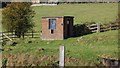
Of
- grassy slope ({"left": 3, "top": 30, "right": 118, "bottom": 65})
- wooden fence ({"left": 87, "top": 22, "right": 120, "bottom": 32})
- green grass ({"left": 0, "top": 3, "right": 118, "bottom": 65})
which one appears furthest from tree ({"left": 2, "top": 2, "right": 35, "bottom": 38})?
wooden fence ({"left": 87, "top": 22, "right": 120, "bottom": 32})

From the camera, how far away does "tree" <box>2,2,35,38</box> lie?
3844cm

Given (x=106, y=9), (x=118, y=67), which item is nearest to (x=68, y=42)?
(x=118, y=67)

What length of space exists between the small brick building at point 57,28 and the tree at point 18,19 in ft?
8.47

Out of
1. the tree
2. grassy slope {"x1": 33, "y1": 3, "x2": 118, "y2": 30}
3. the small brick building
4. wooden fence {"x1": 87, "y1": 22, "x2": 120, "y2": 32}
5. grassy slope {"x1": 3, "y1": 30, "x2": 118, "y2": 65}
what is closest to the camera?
grassy slope {"x1": 3, "y1": 30, "x2": 118, "y2": 65}

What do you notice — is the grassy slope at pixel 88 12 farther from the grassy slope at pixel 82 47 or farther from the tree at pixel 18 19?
the grassy slope at pixel 82 47

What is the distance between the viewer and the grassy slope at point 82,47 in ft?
77.6

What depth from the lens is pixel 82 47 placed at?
90.7 ft

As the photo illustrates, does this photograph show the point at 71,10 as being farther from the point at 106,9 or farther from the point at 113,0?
the point at 113,0

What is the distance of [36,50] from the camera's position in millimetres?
25734

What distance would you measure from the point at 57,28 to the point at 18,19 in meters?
4.44

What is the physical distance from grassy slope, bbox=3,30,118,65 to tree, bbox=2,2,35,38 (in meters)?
5.48

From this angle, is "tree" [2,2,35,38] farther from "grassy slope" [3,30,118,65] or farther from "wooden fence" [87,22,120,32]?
"wooden fence" [87,22,120,32]

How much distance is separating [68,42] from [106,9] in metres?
33.6

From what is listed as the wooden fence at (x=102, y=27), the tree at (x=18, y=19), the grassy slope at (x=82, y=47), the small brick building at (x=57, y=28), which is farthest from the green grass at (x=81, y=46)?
the tree at (x=18, y=19)
